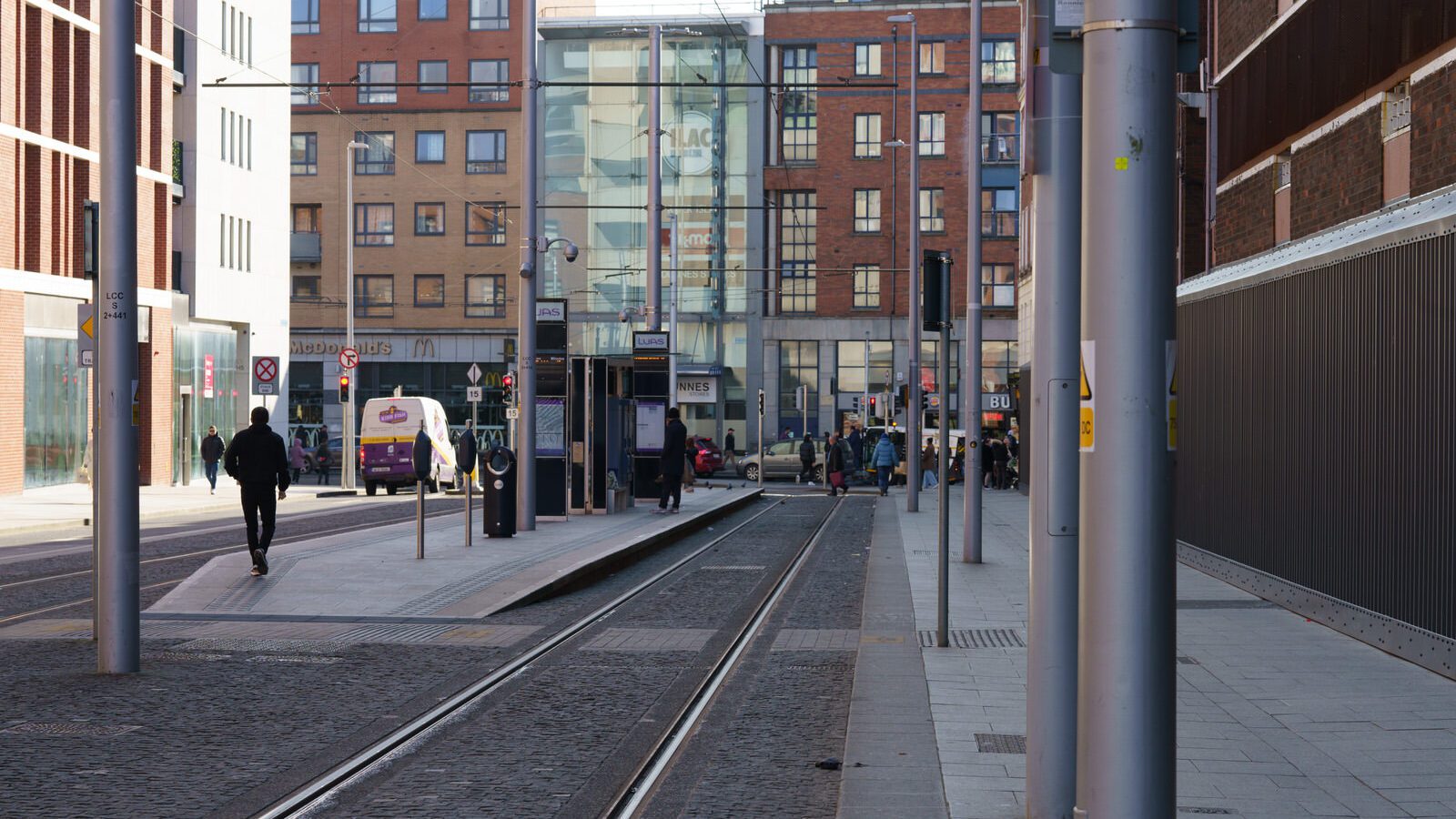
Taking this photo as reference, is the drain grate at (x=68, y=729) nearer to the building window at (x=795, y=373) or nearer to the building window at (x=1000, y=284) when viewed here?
the building window at (x=1000, y=284)

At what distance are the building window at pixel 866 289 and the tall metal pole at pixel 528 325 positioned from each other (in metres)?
43.4

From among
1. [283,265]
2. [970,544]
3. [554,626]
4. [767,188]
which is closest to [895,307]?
[767,188]

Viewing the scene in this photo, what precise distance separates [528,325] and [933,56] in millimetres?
45841

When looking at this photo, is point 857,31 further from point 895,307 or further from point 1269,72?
point 1269,72

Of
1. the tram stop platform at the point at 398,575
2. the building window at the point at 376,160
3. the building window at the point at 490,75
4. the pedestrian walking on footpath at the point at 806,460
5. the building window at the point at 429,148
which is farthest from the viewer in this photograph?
the building window at the point at 429,148

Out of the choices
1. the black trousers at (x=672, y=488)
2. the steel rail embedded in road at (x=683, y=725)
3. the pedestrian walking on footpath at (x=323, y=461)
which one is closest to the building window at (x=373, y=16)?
the pedestrian walking on footpath at (x=323, y=461)

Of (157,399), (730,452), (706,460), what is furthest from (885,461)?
(157,399)

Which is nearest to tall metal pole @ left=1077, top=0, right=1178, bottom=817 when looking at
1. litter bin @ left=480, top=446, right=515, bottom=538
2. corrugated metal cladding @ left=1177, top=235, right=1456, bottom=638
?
corrugated metal cladding @ left=1177, top=235, right=1456, bottom=638

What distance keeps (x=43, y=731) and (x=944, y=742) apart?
4.57 metres

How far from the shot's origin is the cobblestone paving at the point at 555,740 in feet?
23.3

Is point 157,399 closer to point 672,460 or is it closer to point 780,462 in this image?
point 672,460

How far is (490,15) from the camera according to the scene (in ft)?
232

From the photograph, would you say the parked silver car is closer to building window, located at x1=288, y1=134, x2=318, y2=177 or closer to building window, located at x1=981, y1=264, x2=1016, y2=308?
building window, located at x1=981, y1=264, x2=1016, y2=308

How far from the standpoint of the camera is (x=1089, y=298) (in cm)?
433
